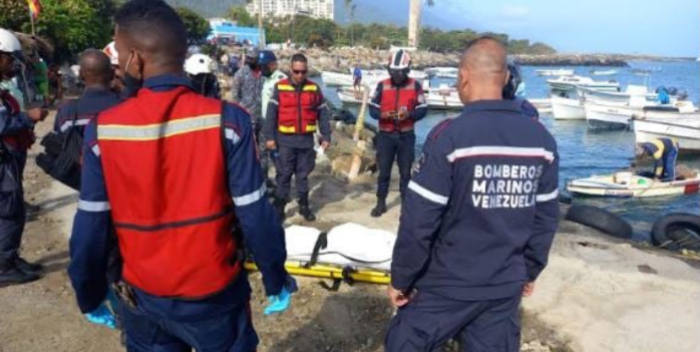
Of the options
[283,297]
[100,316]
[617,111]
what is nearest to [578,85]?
[617,111]

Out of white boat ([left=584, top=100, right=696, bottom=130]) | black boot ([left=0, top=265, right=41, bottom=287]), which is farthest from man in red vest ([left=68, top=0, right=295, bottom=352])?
white boat ([left=584, top=100, right=696, bottom=130])

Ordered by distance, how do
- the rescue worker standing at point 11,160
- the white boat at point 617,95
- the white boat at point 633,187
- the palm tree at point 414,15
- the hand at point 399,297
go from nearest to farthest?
1. the hand at point 399,297
2. the rescue worker standing at point 11,160
3. the white boat at point 633,187
4. the white boat at point 617,95
5. the palm tree at point 414,15

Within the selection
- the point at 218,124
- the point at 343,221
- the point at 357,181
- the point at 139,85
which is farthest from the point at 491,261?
the point at 357,181

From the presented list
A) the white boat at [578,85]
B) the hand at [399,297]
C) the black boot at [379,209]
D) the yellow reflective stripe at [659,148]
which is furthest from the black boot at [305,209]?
the white boat at [578,85]

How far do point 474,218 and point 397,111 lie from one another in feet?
14.8

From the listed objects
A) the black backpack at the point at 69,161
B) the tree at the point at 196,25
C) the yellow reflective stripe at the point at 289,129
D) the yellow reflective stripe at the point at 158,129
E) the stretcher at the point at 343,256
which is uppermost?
the tree at the point at 196,25

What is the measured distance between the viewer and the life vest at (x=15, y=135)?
13.6ft

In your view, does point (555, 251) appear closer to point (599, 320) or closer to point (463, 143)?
point (599, 320)

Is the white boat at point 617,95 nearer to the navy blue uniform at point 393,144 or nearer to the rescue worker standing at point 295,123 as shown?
the navy blue uniform at point 393,144

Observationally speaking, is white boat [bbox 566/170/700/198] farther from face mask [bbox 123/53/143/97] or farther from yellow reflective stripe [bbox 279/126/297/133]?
face mask [bbox 123/53/143/97]

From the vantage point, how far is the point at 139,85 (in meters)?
2.04

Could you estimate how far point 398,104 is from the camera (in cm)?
672

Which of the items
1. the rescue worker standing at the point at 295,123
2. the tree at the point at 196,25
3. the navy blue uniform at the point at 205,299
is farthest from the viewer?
the tree at the point at 196,25

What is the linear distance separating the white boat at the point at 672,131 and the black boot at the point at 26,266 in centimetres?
2135
